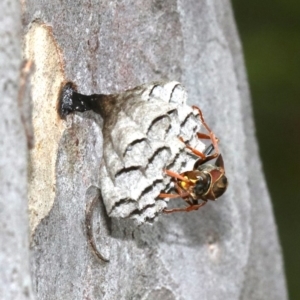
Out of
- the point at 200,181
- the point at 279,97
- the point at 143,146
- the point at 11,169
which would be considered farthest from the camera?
the point at 279,97

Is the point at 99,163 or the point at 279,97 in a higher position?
the point at 279,97

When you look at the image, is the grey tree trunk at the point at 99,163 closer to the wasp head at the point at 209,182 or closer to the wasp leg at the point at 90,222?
the wasp leg at the point at 90,222

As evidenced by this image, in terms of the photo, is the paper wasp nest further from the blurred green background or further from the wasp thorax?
the blurred green background

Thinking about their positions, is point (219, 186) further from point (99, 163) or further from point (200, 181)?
point (99, 163)

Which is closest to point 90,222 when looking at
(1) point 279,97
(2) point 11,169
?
(2) point 11,169

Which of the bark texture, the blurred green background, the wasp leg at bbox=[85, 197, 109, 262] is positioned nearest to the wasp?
the wasp leg at bbox=[85, 197, 109, 262]

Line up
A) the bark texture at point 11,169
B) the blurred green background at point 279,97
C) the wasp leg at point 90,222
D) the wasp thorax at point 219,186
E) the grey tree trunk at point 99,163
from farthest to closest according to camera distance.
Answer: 1. the blurred green background at point 279,97
2. the wasp thorax at point 219,186
3. the wasp leg at point 90,222
4. the grey tree trunk at point 99,163
5. the bark texture at point 11,169

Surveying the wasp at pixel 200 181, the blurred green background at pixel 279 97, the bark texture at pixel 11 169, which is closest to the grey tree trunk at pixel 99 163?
the bark texture at pixel 11 169
